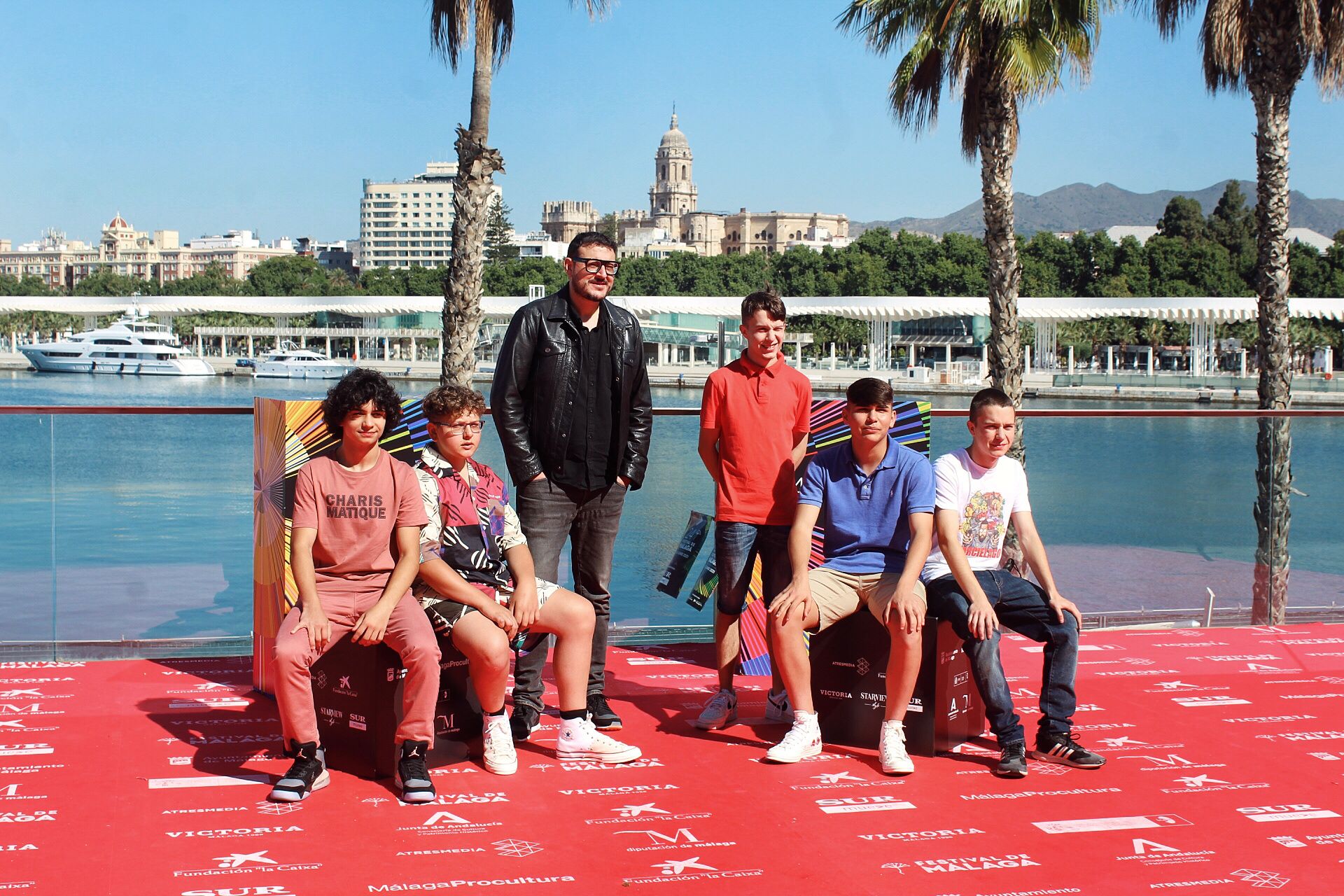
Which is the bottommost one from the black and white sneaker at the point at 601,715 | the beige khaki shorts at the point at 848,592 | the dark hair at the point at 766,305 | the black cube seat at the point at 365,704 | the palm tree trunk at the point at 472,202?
the black and white sneaker at the point at 601,715

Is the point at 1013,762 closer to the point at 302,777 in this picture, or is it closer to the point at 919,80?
the point at 302,777

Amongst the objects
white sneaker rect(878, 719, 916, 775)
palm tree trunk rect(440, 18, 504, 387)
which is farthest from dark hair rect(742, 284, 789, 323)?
palm tree trunk rect(440, 18, 504, 387)

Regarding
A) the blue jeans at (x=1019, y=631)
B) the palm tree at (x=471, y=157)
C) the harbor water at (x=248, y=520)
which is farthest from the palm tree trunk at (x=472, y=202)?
the blue jeans at (x=1019, y=631)

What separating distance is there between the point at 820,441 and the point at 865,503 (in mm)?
1049

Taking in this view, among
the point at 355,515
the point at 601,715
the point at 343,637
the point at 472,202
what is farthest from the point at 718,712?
the point at 472,202

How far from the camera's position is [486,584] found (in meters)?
3.96

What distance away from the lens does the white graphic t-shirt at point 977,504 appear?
4.14 m

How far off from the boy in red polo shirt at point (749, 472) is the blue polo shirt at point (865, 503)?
0.22m

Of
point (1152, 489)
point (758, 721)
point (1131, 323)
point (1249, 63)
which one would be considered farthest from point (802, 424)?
point (1131, 323)

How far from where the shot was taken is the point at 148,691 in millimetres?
4672

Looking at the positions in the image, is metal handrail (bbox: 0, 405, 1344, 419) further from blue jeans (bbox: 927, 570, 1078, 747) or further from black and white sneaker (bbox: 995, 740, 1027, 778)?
black and white sneaker (bbox: 995, 740, 1027, 778)

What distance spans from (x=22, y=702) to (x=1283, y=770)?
14.2 ft

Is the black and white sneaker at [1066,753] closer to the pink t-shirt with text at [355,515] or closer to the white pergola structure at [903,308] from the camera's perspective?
the pink t-shirt with text at [355,515]

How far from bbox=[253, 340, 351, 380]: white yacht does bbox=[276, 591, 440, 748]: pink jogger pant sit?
2616 inches
